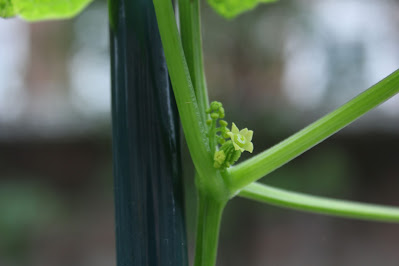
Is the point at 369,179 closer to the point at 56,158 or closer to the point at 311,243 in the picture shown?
the point at 311,243

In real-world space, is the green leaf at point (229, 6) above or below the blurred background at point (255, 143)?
above

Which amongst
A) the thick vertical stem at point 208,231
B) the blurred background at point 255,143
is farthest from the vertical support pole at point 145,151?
the blurred background at point 255,143

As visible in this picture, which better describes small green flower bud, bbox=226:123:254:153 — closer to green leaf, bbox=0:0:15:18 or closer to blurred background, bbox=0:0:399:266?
green leaf, bbox=0:0:15:18

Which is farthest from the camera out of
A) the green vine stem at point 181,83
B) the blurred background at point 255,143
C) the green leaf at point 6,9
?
the blurred background at point 255,143

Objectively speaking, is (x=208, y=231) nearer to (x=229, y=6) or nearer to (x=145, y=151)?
(x=145, y=151)

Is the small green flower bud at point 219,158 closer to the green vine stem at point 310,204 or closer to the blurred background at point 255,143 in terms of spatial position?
the green vine stem at point 310,204

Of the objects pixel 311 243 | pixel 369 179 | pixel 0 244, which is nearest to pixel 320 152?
pixel 369 179
